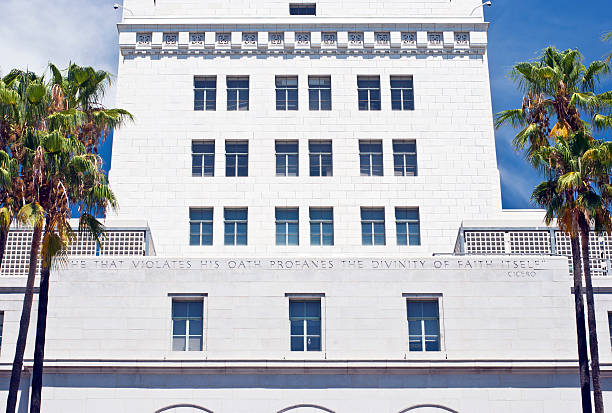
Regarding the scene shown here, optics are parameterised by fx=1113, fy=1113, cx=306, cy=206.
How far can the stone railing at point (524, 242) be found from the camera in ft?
140

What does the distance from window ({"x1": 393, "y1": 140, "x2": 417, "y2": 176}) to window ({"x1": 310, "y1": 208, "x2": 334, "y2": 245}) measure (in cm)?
364

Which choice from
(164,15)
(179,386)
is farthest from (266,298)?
(164,15)

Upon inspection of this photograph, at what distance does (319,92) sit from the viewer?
50.1m

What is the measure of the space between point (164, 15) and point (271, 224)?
11949 millimetres

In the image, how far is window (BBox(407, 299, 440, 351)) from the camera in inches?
1531

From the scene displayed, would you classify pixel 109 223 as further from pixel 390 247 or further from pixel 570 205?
pixel 570 205

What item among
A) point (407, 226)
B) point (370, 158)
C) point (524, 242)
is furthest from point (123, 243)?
point (524, 242)

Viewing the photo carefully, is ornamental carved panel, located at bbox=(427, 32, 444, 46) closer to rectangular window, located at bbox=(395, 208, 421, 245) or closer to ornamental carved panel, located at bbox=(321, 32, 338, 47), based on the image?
ornamental carved panel, located at bbox=(321, 32, 338, 47)

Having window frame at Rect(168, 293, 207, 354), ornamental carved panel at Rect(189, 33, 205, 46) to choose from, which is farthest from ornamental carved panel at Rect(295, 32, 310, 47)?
window frame at Rect(168, 293, 207, 354)

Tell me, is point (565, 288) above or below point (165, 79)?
below

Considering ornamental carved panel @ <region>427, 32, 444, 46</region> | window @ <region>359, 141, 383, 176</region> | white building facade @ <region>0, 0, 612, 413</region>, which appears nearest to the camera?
white building facade @ <region>0, 0, 612, 413</region>

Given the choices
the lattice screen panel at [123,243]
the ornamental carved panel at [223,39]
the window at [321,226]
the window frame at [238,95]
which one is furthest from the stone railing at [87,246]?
the ornamental carved panel at [223,39]

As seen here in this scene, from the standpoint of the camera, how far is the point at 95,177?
37.0 m

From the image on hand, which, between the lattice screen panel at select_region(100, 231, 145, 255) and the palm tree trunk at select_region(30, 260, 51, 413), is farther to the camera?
the lattice screen panel at select_region(100, 231, 145, 255)
